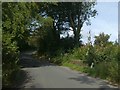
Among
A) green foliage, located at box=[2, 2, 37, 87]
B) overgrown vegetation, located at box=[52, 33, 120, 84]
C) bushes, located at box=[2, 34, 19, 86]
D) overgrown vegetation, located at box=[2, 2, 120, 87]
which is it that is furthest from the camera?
overgrown vegetation, located at box=[2, 2, 120, 87]

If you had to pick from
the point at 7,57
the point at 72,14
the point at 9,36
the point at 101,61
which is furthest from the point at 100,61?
the point at 72,14

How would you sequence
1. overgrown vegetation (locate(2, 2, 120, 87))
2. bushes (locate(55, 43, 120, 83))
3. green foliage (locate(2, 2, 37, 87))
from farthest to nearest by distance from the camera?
overgrown vegetation (locate(2, 2, 120, 87))
bushes (locate(55, 43, 120, 83))
green foliage (locate(2, 2, 37, 87))

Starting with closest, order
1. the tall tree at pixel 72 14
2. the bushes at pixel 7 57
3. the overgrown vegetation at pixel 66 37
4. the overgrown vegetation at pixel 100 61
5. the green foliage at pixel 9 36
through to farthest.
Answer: the bushes at pixel 7 57 < the green foliage at pixel 9 36 < the overgrown vegetation at pixel 100 61 < the overgrown vegetation at pixel 66 37 < the tall tree at pixel 72 14

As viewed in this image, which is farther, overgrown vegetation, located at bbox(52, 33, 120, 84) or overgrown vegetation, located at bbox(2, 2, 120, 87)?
overgrown vegetation, located at bbox(2, 2, 120, 87)

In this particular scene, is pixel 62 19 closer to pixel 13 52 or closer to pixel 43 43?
pixel 43 43

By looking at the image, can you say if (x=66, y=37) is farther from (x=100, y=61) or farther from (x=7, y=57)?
(x=7, y=57)

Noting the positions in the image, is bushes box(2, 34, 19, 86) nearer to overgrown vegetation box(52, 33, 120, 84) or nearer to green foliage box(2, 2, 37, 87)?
green foliage box(2, 2, 37, 87)

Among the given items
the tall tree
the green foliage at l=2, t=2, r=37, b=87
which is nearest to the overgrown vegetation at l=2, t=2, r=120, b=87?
the tall tree

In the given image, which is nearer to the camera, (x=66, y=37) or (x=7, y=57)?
(x=7, y=57)

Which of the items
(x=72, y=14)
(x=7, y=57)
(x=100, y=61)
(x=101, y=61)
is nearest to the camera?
(x=7, y=57)

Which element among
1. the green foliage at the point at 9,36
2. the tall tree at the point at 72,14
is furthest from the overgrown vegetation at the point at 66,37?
the green foliage at the point at 9,36

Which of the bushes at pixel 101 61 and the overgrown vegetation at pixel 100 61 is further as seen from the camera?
the overgrown vegetation at pixel 100 61

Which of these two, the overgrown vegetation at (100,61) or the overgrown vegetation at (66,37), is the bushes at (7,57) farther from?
the overgrown vegetation at (66,37)

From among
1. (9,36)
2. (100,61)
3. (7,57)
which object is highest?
(9,36)
